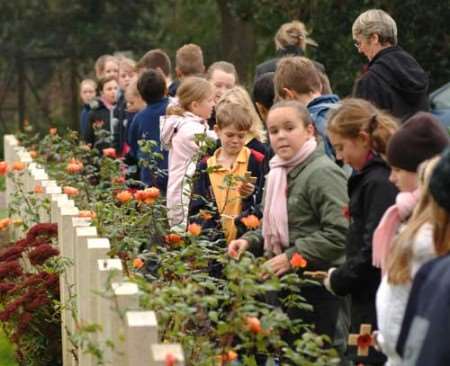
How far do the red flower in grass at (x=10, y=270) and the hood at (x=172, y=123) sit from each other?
63.4 inches

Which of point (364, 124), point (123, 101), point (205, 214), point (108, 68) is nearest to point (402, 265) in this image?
point (364, 124)

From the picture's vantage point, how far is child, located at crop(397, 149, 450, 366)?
4.11 meters

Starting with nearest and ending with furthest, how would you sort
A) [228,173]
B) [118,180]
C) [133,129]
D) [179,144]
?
[228,173] < [118,180] < [179,144] < [133,129]

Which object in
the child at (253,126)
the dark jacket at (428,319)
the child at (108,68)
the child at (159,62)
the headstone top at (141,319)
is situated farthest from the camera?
the child at (108,68)

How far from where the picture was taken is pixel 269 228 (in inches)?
284

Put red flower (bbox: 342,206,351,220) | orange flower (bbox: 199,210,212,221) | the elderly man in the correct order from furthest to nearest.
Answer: the elderly man → orange flower (bbox: 199,210,212,221) → red flower (bbox: 342,206,351,220)

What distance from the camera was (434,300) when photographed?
4.18m

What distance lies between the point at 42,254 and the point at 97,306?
2.07 m

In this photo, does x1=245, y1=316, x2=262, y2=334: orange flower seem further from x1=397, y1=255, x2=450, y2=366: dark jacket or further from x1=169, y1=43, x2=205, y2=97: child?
x1=169, y1=43, x2=205, y2=97: child

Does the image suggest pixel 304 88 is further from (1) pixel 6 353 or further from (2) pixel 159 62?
(2) pixel 159 62

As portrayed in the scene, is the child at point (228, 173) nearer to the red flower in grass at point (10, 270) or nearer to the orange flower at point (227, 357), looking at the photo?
the red flower in grass at point (10, 270)

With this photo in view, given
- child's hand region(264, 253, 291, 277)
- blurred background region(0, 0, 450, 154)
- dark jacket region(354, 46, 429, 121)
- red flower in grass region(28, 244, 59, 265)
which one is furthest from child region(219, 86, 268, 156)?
blurred background region(0, 0, 450, 154)

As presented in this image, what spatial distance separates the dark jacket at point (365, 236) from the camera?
6.24 meters

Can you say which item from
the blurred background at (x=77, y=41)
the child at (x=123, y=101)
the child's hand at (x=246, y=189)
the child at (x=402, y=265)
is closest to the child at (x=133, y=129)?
the child at (x=123, y=101)
